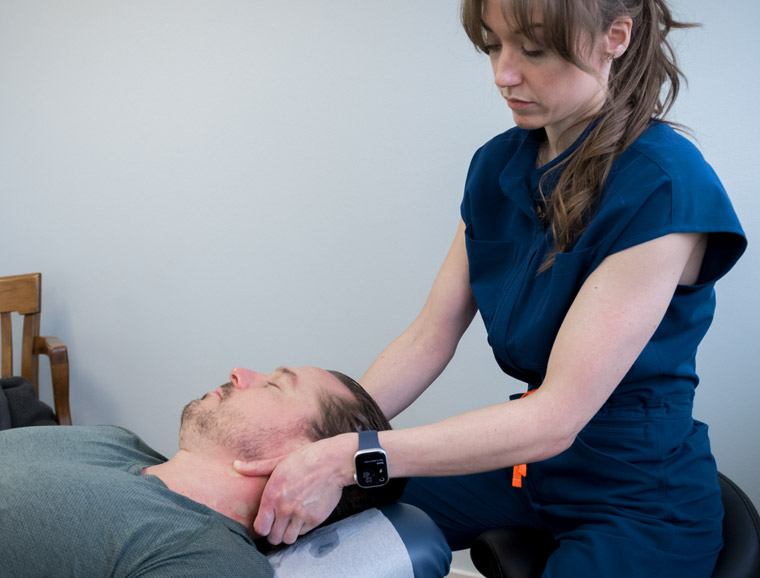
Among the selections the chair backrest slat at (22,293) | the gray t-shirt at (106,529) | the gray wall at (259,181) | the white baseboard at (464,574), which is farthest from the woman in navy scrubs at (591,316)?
the chair backrest slat at (22,293)

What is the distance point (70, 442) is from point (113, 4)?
1.72m

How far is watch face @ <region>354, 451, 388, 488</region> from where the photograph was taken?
1.10m

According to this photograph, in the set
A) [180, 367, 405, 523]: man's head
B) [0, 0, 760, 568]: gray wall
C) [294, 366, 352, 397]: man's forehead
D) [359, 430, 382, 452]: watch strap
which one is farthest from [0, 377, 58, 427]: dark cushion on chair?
[359, 430, 382, 452]: watch strap

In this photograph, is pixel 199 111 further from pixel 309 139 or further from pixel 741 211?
pixel 741 211

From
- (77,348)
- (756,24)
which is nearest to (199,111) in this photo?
(77,348)

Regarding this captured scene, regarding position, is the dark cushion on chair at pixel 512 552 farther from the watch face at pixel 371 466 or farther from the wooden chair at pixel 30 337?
the wooden chair at pixel 30 337

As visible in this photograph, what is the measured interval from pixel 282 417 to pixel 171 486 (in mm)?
208

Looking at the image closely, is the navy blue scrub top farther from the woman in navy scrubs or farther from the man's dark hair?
the man's dark hair

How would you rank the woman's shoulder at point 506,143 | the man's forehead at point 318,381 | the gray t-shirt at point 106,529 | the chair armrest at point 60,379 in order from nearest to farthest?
the gray t-shirt at point 106,529, the man's forehead at point 318,381, the woman's shoulder at point 506,143, the chair armrest at point 60,379

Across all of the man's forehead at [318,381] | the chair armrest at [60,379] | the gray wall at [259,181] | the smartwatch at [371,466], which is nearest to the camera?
the smartwatch at [371,466]

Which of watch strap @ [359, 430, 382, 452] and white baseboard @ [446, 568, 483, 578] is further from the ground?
watch strap @ [359, 430, 382, 452]

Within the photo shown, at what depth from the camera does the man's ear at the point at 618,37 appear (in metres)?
1.16

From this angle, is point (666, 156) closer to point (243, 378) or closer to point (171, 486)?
point (243, 378)

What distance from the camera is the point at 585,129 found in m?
1.28
